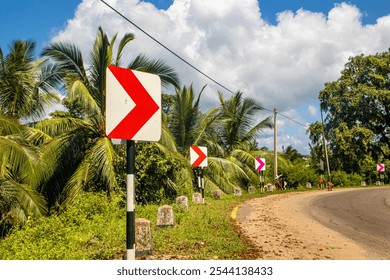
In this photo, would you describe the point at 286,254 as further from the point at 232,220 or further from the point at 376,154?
the point at 376,154

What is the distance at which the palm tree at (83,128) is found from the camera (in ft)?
41.9

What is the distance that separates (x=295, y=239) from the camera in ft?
25.3

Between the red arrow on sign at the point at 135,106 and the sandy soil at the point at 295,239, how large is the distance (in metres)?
3.32

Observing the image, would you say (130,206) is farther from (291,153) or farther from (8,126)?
(291,153)

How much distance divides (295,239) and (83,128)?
28.2ft

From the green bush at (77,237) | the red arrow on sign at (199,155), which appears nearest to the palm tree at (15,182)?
the green bush at (77,237)

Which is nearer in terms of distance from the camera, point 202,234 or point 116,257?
point 116,257

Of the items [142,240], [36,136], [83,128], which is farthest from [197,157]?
[142,240]

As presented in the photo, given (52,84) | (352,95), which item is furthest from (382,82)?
(52,84)

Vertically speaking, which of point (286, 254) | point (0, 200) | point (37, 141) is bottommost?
point (286, 254)

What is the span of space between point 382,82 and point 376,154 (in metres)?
7.33

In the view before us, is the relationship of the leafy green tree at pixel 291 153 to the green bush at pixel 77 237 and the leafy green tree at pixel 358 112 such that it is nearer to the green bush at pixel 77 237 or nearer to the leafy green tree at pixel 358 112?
the leafy green tree at pixel 358 112

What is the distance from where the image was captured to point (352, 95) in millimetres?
38250

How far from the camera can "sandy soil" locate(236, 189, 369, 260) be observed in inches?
249
